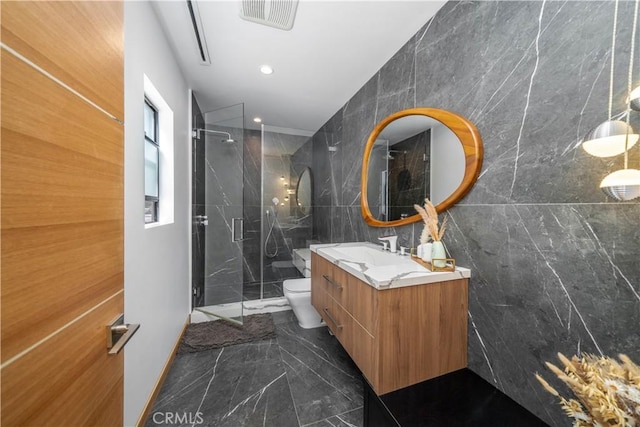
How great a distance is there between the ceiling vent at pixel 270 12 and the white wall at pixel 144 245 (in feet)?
1.92

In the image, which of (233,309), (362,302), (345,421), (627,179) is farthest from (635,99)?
(233,309)

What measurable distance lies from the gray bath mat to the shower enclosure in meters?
0.11

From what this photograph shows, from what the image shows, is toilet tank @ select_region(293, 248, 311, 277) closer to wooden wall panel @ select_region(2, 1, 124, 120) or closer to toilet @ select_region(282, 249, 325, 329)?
toilet @ select_region(282, 249, 325, 329)

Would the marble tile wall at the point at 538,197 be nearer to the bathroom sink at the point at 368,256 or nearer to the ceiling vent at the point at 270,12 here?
the bathroom sink at the point at 368,256

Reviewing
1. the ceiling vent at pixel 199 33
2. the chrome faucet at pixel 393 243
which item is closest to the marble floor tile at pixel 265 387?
the chrome faucet at pixel 393 243

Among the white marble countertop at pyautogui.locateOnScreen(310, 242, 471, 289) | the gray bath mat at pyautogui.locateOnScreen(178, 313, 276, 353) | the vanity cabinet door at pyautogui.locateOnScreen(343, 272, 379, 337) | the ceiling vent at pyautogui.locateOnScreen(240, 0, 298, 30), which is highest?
the ceiling vent at pyautogui.locateOnScreen(240, 0, 298, 30)

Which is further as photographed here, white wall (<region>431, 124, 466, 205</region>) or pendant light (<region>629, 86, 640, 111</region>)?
white wall (<region>431, 124, 466, 205</region>)

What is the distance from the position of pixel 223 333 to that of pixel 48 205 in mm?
2241

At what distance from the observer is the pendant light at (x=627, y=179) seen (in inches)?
27.9

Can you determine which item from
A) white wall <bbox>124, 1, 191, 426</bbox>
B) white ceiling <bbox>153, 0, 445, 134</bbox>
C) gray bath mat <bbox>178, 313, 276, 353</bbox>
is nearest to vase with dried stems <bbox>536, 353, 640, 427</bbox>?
white wall <bbox>124, 1, 191, 426</bbox>

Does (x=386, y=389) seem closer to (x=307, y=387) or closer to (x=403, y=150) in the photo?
(x=307, y=387)

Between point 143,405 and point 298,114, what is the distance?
3118 millimetres

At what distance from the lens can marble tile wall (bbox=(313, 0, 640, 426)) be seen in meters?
0.81

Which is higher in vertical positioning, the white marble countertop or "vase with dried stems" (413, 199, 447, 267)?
"vase with dried stems" (413, 199, 447, 267)
